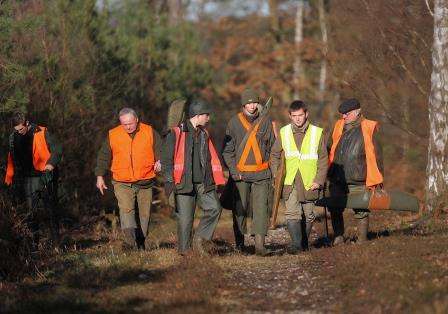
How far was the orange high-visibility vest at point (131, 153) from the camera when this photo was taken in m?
11.7

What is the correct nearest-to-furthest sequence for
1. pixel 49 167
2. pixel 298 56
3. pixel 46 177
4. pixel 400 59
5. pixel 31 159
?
pixel 49 167, pixel 31 159, pixel 46 177, pixel 400 59, pixel 298 56

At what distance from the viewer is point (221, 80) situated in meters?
48.5

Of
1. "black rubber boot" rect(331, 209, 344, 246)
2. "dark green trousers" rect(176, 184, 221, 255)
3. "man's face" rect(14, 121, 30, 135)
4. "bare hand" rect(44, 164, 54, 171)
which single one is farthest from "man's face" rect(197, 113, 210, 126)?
"man's face" rect(14, 121, 30, 135)

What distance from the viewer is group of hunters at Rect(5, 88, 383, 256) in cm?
1098

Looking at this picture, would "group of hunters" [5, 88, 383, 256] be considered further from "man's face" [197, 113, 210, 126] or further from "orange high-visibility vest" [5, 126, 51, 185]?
"orange high-visibility vest" [5, 126, 51, 185]

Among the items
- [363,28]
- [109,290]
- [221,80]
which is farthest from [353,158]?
[221,80]

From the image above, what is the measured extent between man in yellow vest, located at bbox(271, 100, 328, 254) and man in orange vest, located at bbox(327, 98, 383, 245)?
496 mm

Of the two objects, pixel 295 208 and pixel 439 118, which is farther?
pixel 439 118

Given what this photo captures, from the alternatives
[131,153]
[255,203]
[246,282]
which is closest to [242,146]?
[255,203]

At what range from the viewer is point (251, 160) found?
11672 millimetres

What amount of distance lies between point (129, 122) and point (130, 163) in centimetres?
58

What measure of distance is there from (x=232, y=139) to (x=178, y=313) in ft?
15.1

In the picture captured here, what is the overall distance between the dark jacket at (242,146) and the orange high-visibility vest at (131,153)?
3.51 feet

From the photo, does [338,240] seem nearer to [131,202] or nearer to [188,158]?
[188,158]
